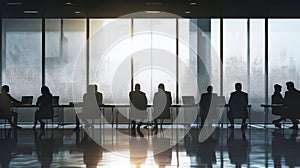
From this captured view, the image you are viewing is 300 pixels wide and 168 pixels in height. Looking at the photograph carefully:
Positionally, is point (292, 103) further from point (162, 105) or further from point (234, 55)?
point (234, 55)

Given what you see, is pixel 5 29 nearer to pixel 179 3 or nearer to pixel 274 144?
pixel 179 3

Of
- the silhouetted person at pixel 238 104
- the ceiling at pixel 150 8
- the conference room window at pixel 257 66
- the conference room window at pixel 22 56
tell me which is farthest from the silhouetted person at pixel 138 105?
the conference room window at pixel 257 66

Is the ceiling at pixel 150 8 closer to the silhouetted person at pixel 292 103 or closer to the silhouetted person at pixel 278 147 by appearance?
the silhouetted person at pixel 292 103

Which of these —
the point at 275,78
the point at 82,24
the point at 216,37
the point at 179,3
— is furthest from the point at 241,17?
the point at 82,24

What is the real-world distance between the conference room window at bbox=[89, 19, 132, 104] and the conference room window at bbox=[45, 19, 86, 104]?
0.95 ft

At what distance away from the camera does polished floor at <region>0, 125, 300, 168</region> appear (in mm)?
7266

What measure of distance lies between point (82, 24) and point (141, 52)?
6.33 ft

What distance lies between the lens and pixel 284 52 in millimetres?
16141

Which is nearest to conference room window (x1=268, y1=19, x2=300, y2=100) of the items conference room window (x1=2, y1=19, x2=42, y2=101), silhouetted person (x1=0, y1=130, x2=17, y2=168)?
conference room window (x1=2, y1=19, x2=42, y2=101)

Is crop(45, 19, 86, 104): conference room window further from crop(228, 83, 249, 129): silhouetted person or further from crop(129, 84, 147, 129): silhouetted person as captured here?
crop(228, 83, 249, 129): silhouetted person

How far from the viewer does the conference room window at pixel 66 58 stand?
15.9 m

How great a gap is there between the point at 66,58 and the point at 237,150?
27.6 feet

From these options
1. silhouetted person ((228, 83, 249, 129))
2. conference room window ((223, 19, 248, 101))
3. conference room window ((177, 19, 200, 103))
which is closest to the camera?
silhouetted person ((228, 83, 249, 129))

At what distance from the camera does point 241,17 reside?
16188mm
